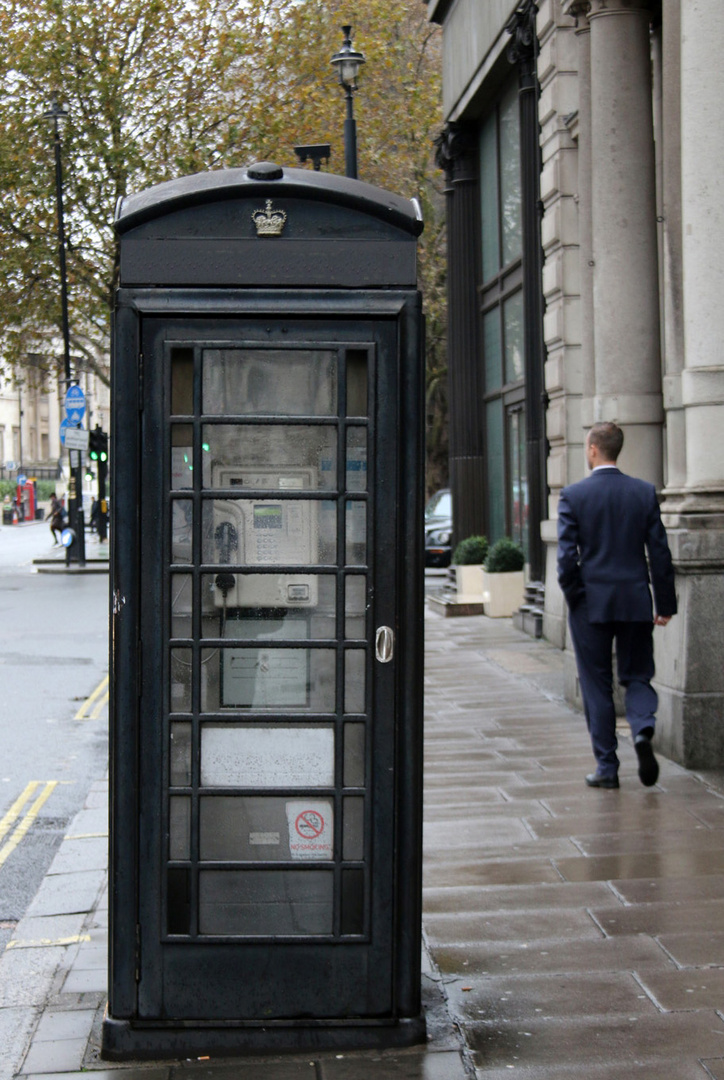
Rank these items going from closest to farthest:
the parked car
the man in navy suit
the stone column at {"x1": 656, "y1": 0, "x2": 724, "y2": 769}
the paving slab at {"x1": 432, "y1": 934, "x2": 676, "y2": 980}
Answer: the paving slab at {"x1": 432, "y1": 934, "x2": 676, "y2": 980}
the man in navy suit
the stone column at {"x1": 656, "y1": 0, "x2": 724, "y2": 769}
the parked car

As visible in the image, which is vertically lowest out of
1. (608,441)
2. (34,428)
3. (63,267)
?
(608,441)

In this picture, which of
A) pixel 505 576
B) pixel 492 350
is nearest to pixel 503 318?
pixel 492 350

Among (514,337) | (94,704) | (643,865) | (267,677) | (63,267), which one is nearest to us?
(267,677)

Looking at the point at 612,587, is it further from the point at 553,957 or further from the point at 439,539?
the point at 439,539

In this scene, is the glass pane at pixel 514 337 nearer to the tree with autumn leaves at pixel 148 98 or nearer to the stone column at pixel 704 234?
the stone column at pixel 704 234

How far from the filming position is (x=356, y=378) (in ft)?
13.4

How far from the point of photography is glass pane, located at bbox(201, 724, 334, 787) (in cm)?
416

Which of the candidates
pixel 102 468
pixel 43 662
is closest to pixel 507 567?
pixel 43 662

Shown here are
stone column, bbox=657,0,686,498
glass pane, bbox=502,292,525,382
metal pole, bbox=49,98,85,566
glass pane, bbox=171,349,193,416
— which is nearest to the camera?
glass pane, bbox=171,349,193,416

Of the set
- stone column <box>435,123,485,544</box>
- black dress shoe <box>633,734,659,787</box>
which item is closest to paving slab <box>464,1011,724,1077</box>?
black dress shoe <box>633,734,659,787</box>

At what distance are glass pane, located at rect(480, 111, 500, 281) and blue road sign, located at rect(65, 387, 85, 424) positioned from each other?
45.9 feet

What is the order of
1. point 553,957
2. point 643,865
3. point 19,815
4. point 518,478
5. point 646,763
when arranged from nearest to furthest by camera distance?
point 553,957
point 643,865
point 646,763
point 19,815
point 518,478

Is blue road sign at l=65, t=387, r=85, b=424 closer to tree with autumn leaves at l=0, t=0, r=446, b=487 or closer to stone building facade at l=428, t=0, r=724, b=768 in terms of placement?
tree with autumn leaves at l=0, t=0, r=446, b=487

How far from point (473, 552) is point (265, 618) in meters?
16.1
